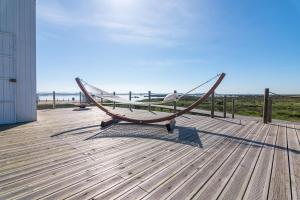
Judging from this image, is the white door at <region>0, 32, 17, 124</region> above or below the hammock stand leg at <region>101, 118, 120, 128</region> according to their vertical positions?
above

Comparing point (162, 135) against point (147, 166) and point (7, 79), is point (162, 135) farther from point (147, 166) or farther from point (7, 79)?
point (7, 79)

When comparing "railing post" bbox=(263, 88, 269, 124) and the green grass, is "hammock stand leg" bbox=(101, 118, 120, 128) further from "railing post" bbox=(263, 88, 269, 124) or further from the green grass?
"railing post" bbox=(263, 88, 269, 124)

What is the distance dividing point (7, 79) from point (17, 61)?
1.78 ft

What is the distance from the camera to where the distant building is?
4.61m

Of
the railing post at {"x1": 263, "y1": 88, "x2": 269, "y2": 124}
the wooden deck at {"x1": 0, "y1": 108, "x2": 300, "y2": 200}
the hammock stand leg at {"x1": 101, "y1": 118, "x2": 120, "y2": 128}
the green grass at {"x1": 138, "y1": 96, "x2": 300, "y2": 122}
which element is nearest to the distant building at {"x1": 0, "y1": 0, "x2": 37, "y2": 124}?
the wooden deck at {"x1": 0, "y1": 108, "x2": 300, "y2": 200}

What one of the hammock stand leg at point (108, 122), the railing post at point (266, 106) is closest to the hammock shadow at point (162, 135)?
the hammock stand leg at point (108, 122)

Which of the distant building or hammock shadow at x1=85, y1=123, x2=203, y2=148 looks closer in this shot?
hammock shadow at x1=85, y1=123, x2=203, y2=148

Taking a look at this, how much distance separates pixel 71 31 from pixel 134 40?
2.85 meters

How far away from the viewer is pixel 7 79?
4.70 meters

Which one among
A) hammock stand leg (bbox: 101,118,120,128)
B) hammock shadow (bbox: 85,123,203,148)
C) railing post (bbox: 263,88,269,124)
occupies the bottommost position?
hammock shadow (bbox: 85,123,203,148)

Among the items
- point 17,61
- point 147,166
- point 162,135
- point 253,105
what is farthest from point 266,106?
point 17,61

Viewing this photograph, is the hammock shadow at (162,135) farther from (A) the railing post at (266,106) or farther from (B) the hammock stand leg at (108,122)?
(A) the railing post at (266,106)

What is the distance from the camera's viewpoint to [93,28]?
7668 mm

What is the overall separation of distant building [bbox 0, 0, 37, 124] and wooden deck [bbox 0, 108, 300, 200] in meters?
1.45
